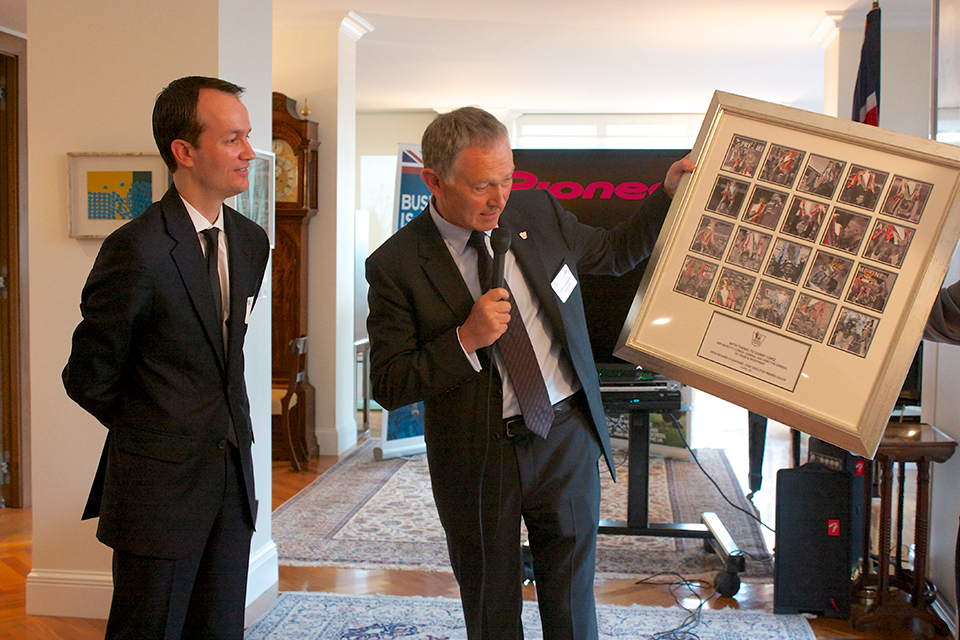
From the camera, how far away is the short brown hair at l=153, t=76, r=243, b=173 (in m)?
1.83

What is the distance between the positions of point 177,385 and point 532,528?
0.91m

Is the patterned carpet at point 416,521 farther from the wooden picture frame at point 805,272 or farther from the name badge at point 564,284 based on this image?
the wooden picture frame at point 805,272

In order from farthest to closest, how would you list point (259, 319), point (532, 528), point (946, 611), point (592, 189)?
point (592, 189), point (259, 319), point (946, 611), point (532, 528)

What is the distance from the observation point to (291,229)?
6.18m

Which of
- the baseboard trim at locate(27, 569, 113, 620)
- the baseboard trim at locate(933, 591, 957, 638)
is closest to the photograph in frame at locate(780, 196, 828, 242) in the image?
the baseboard trim at locate(933, 591, 957, 638)

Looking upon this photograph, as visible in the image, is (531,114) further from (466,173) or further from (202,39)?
(466,173)

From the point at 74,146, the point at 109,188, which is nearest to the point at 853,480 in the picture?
the point at 109,188

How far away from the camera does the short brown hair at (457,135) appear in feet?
5.58

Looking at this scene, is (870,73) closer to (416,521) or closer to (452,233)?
(452,233)

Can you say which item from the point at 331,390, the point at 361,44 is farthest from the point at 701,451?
the point at 361,44

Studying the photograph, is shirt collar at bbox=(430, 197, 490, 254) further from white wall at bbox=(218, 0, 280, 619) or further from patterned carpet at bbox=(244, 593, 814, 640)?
patterned carpet at bbox=(244, 593, 814, 640)

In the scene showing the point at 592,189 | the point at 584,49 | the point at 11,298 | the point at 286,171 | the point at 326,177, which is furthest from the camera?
the point at 584,49

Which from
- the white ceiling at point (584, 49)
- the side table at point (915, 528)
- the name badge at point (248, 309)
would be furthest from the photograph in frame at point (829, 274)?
→ the white ceiling at point (584, 49)

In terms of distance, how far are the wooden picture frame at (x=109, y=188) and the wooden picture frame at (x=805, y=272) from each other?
2229 millimetres
